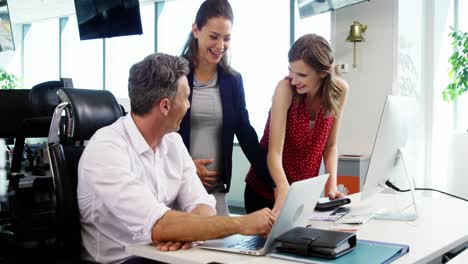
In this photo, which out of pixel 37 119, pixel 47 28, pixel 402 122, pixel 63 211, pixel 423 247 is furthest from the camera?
pixel 47 28

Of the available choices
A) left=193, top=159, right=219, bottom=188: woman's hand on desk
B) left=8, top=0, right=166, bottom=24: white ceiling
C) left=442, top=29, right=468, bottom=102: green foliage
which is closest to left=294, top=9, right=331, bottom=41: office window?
left=442, top=29, right=468, bottom=102: green foliage

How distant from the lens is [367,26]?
453 cm

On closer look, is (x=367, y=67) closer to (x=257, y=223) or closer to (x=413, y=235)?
(x=413, y=235)

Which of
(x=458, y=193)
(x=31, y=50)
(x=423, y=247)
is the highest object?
(x=31, y=50)

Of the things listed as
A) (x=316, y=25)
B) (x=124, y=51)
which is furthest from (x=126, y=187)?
(x=124, y=51)

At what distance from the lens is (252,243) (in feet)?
4.49

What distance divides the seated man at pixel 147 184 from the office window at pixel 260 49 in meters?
4.20

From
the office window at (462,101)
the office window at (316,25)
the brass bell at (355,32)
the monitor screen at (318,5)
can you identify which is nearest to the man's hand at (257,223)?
the monitor screen at (318,5)

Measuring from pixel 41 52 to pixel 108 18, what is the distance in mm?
5150

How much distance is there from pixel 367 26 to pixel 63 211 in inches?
146

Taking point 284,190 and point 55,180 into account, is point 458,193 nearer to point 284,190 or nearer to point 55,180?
point 284,190

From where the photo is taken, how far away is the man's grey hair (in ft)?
5.01

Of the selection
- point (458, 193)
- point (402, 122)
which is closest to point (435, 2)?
point (458, 193)

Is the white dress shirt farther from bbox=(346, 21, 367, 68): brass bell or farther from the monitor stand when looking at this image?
bbox=(346, 21, 367, 68): brass bell
